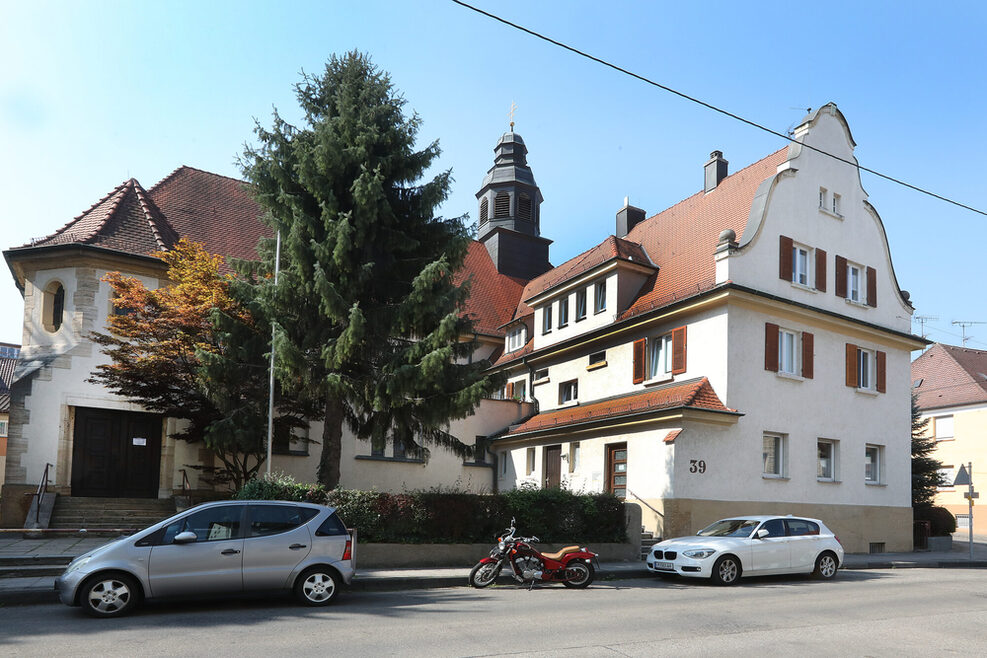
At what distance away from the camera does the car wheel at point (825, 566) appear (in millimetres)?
16797

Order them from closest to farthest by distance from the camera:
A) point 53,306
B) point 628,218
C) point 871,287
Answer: point 53,306
point 871,287
point 628,218

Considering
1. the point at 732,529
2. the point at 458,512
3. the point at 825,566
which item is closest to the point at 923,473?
the point at 825,566

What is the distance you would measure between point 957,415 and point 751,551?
1259 inches

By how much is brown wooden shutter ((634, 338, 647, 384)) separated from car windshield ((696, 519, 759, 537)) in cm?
778

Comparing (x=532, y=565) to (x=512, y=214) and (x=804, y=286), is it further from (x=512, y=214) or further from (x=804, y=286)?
(x=512, y=214)

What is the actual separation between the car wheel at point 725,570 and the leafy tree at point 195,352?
34.5 ft

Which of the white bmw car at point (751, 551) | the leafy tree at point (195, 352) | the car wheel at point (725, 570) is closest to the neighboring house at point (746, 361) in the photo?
the white bmw car at point (751, 551)

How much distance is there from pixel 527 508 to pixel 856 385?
12920mm

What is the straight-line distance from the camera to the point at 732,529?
1658 cm

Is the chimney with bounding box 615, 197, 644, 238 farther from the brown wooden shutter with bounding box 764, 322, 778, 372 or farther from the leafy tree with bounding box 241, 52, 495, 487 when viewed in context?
the leafy tree with bounding box 241, 52, 495, 487

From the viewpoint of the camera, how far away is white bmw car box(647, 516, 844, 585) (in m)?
15.5

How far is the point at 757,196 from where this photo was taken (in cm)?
2364

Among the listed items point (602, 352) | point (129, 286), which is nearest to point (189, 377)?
point (129, 286)

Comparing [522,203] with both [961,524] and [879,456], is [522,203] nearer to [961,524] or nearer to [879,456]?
[879,456]
